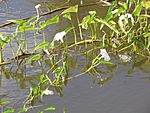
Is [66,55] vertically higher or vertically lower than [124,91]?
higher

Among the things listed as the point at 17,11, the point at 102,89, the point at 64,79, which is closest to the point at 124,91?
the point at 102,89

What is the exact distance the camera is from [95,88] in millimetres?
1777

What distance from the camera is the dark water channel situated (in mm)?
1613

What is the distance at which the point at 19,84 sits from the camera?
1872 millimetres

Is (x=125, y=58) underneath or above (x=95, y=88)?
above

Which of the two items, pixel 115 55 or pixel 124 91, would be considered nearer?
pixel 124 91

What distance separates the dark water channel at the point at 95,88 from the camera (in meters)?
1.61

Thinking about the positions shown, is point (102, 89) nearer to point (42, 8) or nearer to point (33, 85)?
point (33, 85)

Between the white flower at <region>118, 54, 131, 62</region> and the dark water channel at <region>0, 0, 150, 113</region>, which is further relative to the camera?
the white flower at <region>118, 54, 131, 62</region>

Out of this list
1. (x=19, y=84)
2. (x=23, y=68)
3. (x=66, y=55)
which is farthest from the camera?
(x=66, y=55)

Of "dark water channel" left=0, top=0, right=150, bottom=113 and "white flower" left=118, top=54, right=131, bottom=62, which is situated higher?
"white flower" left=118, top=54, right=131, bottom=62

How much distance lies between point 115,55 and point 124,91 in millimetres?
441

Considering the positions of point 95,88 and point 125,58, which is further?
point 125,58

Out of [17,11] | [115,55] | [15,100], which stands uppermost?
[17,11]
